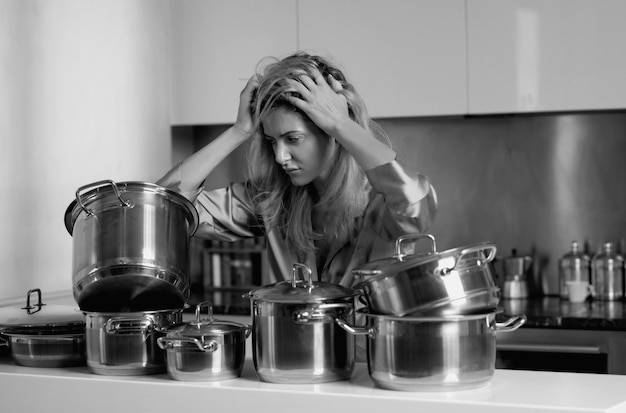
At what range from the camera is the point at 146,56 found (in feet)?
11.6

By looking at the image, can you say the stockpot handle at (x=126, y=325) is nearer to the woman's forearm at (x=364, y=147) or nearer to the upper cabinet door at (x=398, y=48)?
the woman's forearm at (x=364, y=147)

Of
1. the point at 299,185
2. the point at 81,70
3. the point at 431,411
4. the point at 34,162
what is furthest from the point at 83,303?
the point at 81,70

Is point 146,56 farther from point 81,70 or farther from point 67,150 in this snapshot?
point 67,150

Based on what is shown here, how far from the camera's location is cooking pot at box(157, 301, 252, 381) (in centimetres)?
152

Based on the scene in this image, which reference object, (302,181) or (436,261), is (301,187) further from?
(436,261)

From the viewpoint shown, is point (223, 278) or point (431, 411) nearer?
point (431, 411)

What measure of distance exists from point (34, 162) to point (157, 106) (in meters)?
0.88

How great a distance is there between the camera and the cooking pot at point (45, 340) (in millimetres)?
1728

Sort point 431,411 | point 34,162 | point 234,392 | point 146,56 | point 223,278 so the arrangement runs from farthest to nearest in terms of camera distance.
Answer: point 223,278, point 146,56, point 34,162, point 234,392, point 431,411

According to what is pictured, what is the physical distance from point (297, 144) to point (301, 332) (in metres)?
0.53

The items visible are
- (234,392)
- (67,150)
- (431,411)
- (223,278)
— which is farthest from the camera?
(223,278)

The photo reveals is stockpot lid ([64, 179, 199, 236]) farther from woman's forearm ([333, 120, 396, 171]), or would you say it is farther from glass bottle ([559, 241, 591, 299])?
glass bottle ([559, 241, 591, 299])

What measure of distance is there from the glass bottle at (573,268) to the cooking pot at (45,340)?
6.89 feet

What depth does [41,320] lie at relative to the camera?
1813 mm
